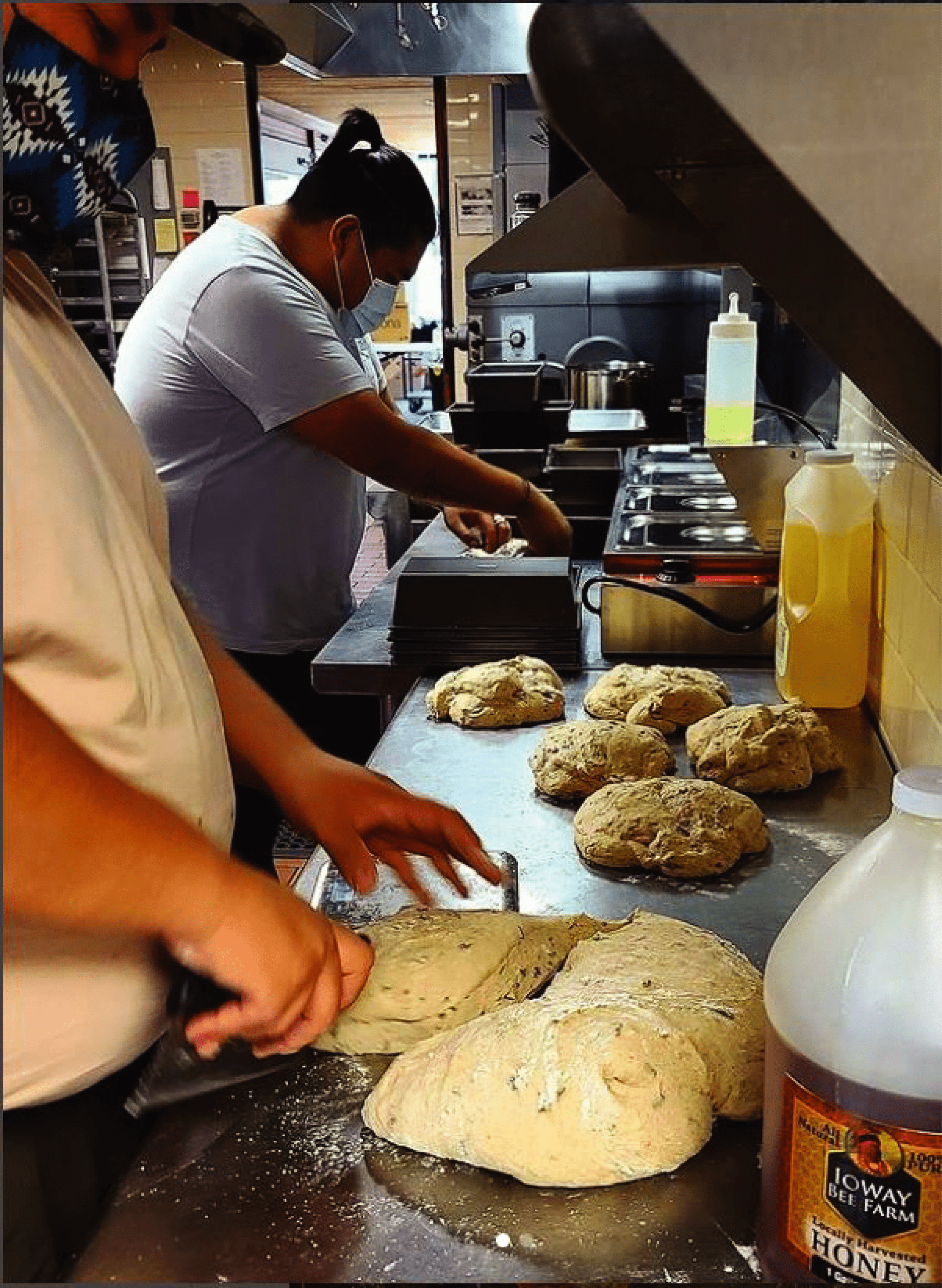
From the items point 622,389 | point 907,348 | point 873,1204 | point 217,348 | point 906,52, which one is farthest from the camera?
point 622,389

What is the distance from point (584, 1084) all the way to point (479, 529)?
2.41 m

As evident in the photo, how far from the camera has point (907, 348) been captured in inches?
34.9

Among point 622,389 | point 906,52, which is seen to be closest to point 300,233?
point 906,52

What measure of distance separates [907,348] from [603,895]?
2.57 feet

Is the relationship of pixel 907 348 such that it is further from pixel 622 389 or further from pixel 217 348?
pixel 622 389

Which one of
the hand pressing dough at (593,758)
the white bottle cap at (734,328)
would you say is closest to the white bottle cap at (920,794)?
the hand pressing dough at (593,758)

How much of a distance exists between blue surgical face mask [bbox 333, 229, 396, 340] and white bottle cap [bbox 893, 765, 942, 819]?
2.35 m

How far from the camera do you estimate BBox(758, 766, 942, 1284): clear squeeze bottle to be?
0.73 meters

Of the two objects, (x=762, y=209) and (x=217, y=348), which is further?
(x=217, y=348)

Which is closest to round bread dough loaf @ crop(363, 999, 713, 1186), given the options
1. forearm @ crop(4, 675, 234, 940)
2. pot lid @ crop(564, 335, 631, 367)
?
forearm @ crop(4, 675, 234, 940)

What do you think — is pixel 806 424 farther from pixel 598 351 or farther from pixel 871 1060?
pixel 598 351

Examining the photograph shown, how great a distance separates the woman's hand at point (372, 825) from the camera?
4.10 ft

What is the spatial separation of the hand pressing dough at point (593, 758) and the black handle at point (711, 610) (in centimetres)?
50

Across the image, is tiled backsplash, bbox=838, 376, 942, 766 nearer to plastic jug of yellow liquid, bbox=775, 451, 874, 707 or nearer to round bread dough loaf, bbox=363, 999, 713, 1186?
plastic jug of yellow liquid, bbox=775, 451, 874, 707
